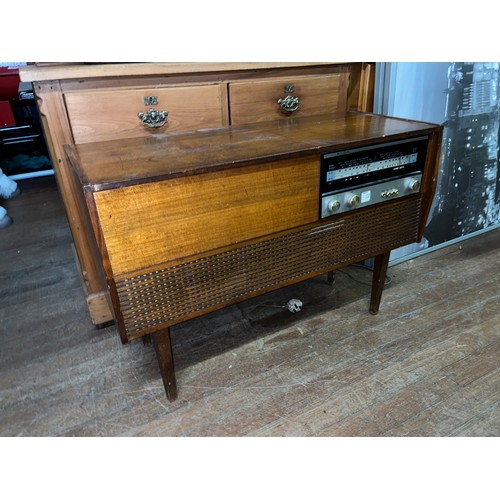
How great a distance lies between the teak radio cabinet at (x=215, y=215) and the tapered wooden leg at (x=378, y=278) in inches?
6.2

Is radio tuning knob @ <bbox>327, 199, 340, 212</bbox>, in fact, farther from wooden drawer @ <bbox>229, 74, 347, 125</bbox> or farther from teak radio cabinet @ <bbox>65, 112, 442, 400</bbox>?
wooden drawer @ <bbox>229, 74, 347, 125</bbox>

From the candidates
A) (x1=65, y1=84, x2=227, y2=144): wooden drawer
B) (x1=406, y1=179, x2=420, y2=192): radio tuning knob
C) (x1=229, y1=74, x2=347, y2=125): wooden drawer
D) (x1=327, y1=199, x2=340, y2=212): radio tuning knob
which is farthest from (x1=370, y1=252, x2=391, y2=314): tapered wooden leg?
(x1=65, y1=84, x2=227, y2=144): wooden drawer

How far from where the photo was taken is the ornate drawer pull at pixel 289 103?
1624 mm

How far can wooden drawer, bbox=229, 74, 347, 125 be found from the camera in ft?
5.11

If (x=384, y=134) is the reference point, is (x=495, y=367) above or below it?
below

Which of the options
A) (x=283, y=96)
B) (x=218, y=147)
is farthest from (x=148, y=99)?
(x=283, y=96)

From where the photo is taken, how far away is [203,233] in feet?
3.69

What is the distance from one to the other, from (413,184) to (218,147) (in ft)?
2.25

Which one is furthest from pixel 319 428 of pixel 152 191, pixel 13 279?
pixel 13 279

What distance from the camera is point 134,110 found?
1396 mm

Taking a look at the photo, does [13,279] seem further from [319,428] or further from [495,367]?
[495,367]

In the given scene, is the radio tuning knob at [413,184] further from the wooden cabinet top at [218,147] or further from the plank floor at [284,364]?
the plank floor at [284,364]

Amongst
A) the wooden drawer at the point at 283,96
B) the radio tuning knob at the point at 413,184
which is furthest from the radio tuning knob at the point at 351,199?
the wooden drawer at the point at 283,96

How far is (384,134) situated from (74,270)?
169 centimetres
